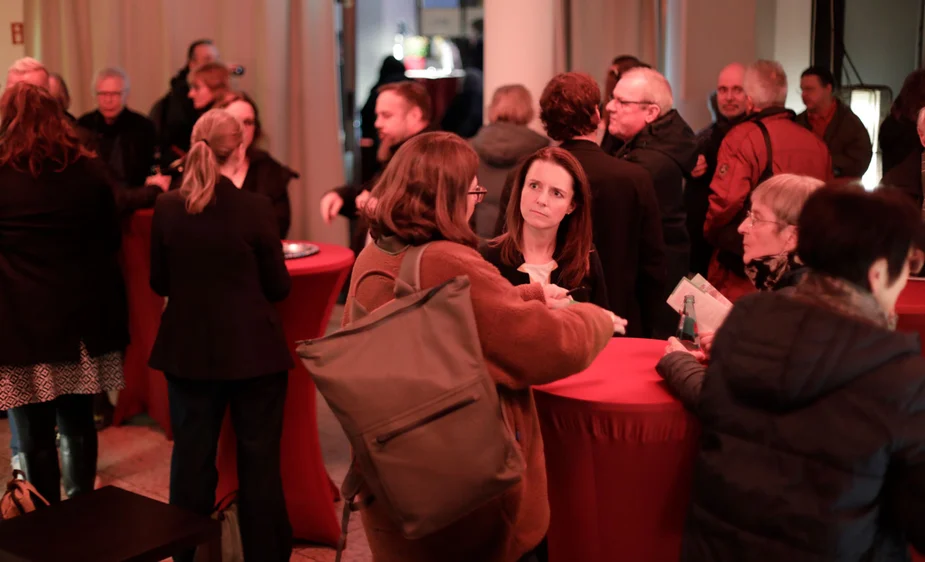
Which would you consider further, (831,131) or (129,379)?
(831,131)

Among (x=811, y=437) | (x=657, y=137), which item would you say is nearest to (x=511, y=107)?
(x=657, y=137)

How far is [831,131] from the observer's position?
18.6ft

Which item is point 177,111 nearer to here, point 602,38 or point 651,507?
point 602,38

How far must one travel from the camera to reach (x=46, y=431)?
3.68m

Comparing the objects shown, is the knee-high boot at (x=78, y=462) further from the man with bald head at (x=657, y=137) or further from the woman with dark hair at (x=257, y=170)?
the man with bald head at (x=657, y=137)

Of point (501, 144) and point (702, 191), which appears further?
point (702, 191)

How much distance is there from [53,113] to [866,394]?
2.74 m

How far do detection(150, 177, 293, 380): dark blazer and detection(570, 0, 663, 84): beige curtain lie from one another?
412 centimetres

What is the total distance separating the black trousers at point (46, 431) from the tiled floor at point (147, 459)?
0.55 metres

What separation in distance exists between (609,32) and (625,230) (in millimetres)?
3876

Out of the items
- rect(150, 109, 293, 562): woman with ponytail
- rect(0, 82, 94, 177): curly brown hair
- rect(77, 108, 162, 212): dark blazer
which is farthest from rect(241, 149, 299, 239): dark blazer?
Result: rect(77, 108, 162, 212): dark blazer

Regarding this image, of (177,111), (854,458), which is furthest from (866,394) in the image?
(177,111)

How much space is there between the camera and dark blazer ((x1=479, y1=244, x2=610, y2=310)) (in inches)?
116

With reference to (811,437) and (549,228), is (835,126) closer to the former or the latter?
(549,228)
